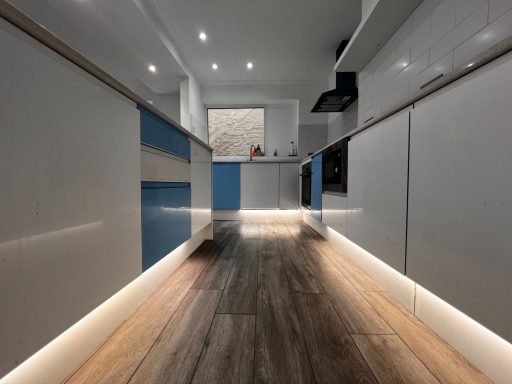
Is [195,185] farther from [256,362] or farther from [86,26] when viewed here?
[86,26]

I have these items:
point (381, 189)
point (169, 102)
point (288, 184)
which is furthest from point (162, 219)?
point (169, 102)

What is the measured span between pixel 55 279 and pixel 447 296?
1.23 meters

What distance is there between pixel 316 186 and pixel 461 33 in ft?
5.98

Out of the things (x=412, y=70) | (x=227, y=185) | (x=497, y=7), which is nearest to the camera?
(x=497, y=7)

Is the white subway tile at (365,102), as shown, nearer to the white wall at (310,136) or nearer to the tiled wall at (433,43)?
the tiled wall at (433,43)

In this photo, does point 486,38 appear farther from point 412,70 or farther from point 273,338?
point 273,338

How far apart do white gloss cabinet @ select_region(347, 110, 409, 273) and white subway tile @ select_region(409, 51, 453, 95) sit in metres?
0.43

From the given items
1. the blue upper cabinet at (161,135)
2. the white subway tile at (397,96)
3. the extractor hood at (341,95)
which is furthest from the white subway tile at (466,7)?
the blue upper cabinet at (161,135)

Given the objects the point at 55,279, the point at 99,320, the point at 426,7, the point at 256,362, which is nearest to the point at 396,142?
the point at 256,362

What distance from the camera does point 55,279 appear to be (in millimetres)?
611

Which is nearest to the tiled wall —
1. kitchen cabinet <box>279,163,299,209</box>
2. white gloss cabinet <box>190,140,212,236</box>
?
white gloss cabinet <box>190,140,212,236</box>

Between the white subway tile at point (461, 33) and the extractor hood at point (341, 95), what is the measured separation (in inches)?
58.0

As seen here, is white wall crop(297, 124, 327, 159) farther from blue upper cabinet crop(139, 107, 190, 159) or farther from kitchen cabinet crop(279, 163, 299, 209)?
blue upper cabinet crop(139, 107, 190, 159)

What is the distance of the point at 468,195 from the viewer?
74 cm
